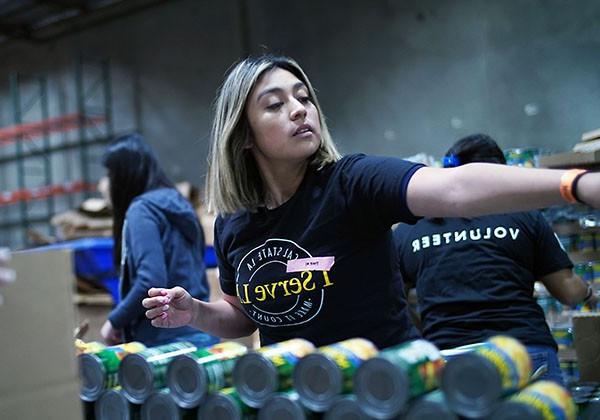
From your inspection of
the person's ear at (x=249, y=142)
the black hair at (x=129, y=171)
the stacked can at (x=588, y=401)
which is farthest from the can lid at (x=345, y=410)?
the black hair at (x=129, y=171)

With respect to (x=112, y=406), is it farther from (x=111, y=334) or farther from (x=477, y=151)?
(x=477, y=151)

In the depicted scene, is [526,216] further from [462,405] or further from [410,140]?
[410,140]

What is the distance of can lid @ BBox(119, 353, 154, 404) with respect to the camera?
43.7 inches

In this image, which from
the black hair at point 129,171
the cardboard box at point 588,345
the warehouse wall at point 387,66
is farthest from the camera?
the warehouse wall at point 387,66

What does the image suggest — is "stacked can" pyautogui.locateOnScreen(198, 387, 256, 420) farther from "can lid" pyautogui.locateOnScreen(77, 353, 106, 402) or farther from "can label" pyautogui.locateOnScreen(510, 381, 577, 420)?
"can label" pyautogui.locateOnScreen(510, 381, 577, 420)

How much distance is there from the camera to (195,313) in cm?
162

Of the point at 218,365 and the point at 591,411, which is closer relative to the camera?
the point at 218,365

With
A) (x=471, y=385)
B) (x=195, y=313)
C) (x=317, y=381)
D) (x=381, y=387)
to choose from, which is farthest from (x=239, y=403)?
(x=195, y=313)

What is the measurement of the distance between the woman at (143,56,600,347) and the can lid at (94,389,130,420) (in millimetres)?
331

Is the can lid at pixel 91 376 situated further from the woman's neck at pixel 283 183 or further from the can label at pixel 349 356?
the woman's neck at pixel 283 183

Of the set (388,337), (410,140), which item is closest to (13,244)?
(410,140)

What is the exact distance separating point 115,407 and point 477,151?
1757 millimetres

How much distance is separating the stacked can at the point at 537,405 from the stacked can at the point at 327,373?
0.68ft

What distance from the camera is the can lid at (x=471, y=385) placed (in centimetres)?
84
